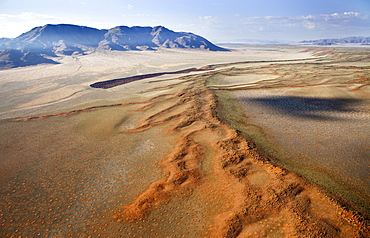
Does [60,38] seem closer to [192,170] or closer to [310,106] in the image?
[310,106]

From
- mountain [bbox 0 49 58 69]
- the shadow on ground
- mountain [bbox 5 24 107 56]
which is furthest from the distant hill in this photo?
the shadow on ground

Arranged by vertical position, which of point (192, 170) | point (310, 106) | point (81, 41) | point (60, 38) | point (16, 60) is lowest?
point (192, 170)

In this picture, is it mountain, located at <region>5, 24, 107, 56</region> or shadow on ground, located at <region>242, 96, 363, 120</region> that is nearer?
shadow on ground, located at <region>242, 96, 363, 120</region>

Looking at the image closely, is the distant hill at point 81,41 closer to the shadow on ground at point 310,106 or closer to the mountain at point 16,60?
the mountain at point 16,60

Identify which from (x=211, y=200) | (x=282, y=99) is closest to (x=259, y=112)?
(x=282, y=99)

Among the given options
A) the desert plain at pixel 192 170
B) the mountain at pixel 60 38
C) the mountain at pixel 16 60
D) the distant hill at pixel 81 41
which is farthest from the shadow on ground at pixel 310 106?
the mountain at pixel 60 38

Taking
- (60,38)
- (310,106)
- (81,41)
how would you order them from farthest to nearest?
(81,41) → (60,38) → (310,106)

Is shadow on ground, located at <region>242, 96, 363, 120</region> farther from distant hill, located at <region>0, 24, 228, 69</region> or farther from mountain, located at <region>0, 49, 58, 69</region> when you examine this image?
distant hill, located at <region>0, 24, 228, 69</region>

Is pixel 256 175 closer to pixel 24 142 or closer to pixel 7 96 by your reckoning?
pixel 24 142

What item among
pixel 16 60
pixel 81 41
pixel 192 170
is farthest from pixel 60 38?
pixel 192 170
